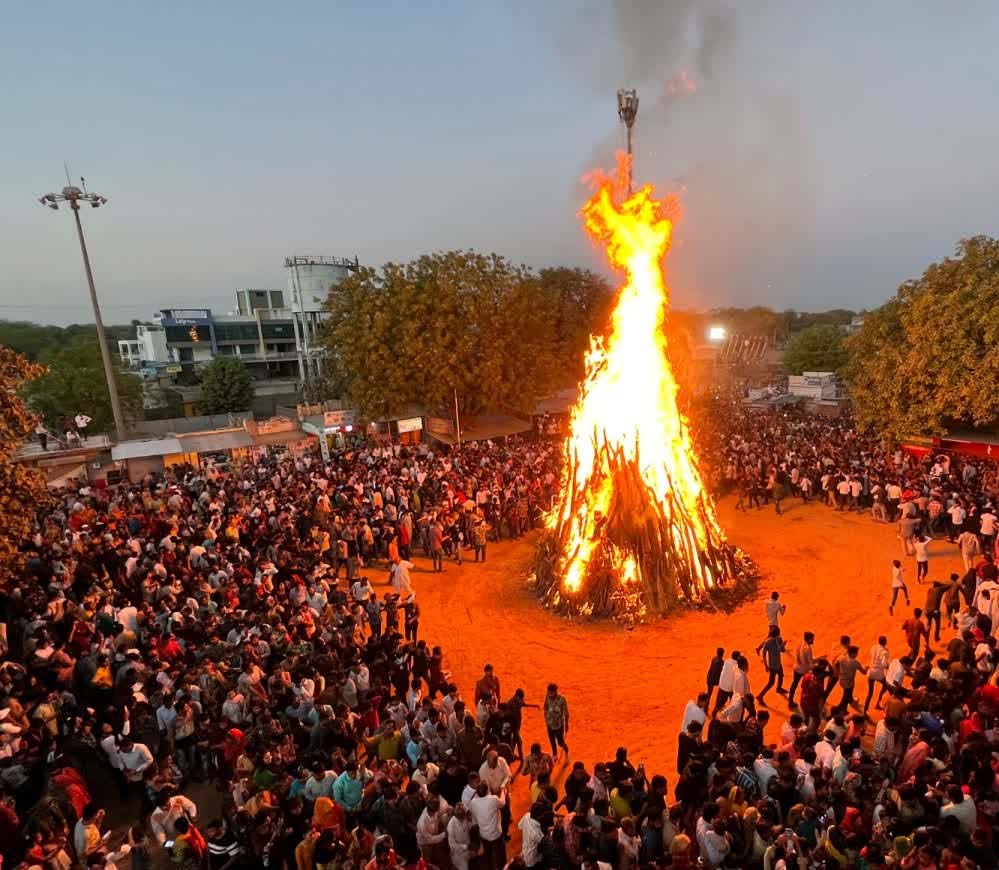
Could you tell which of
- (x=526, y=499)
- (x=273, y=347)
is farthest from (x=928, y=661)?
(x=273, y=347)

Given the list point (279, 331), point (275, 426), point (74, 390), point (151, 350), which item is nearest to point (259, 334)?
point (279, 331)

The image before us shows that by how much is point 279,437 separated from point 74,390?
51.2ft

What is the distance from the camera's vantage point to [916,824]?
6.06 metres

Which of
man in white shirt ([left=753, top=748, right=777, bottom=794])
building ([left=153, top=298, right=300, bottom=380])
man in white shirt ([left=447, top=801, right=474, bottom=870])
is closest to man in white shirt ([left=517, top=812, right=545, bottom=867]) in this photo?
man in white shirt ([left=447, top=801, right=474, bottom=870])

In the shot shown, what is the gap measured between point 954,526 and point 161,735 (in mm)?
18562

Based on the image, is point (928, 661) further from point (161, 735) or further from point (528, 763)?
point (161, 735)

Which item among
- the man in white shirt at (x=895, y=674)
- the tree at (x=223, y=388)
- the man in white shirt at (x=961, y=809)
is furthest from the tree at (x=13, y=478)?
the tree at (x=223, y=388)

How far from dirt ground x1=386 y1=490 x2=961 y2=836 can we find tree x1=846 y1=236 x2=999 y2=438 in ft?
18.2

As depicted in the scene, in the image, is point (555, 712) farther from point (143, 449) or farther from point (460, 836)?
point (143, 449)

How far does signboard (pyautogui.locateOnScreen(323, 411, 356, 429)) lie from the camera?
3061cm

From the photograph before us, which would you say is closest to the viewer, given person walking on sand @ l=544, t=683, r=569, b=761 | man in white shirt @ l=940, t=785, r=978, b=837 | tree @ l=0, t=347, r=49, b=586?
man in white shirt @ l=940, t=785, r=978, b=837

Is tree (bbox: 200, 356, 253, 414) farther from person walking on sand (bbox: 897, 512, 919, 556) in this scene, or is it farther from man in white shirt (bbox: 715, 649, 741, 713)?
man in white shirt (bbox: 715, 649, 741, 713)

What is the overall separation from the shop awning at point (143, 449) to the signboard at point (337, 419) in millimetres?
6280

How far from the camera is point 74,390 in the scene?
124 ft
